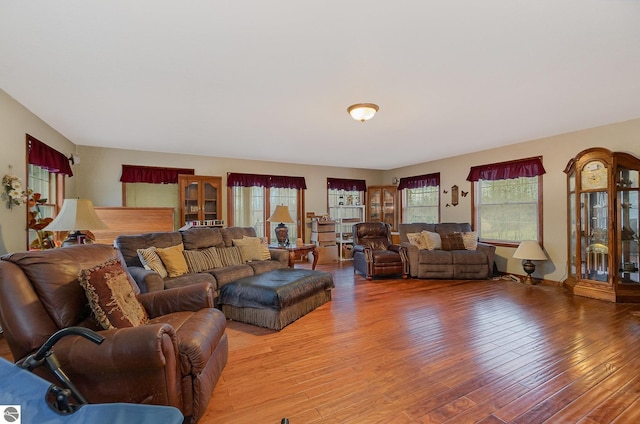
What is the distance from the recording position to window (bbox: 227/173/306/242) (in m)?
6.31

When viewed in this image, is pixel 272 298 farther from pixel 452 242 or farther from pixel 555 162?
pixel 555 162

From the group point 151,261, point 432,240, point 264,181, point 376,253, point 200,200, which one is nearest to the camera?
point 151,261

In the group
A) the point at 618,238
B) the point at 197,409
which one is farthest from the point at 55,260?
the point at 618,238

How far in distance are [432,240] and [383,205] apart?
246cm

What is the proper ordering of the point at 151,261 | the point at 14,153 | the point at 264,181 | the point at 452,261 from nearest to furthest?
1. the point at 14,153
2. the point at 151,261
3. the point at 452,261
4. the point at 264,181

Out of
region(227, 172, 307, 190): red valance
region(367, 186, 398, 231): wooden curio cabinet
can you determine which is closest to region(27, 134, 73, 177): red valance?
region(227, 172, 307, 190): red valance

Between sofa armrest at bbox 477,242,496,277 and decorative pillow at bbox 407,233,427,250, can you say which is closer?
sofa armrest at bbox 477,242,496,277

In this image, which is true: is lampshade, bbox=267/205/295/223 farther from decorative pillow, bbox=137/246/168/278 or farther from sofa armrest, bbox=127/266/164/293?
sofa armrest, bbox=127/266/164/293

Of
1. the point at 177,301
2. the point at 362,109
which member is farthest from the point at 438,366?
the point at 362,109

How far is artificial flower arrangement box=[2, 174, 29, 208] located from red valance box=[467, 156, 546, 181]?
664 cm

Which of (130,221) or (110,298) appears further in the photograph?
(130,221)

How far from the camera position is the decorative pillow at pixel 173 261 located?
131 inches

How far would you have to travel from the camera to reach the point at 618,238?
380 cm

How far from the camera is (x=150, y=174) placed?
5496 millimetres
